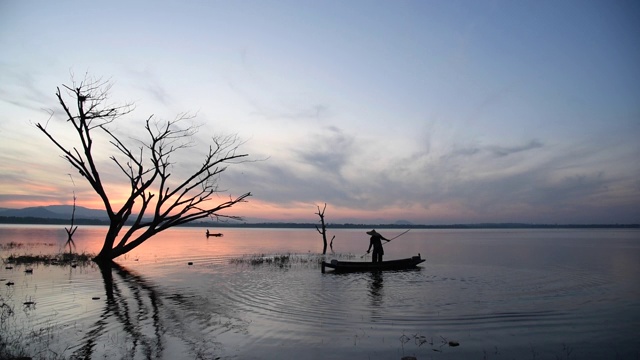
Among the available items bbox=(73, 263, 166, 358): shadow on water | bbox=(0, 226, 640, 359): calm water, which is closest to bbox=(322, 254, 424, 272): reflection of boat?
bbox=(0, 226, 640, 359): calm water

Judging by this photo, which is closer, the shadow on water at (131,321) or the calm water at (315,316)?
the shadow on water at (131,321)

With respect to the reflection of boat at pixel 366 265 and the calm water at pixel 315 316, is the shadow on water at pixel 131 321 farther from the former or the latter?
the reflection of boat at pixel 366 265

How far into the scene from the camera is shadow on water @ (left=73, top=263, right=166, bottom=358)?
9.16m

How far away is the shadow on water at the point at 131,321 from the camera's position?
916cm

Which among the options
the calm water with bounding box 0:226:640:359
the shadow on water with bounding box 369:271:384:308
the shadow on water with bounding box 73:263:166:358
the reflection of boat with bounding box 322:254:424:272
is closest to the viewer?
the shadow on water with bounding box 73:263:166:358

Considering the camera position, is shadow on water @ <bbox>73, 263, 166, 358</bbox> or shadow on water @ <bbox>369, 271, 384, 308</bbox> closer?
shadow on water @ <bbox>73, 263, 166, 358</bbox>

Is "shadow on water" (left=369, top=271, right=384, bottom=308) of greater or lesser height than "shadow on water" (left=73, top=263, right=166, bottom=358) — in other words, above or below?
below

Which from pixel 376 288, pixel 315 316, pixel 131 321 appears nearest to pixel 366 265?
pixel 376 288

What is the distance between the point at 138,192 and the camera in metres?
26.4

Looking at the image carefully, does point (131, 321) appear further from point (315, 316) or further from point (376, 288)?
point (376, 288)

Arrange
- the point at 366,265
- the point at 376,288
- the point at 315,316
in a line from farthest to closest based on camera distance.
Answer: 1. the point at 366,265
2. the point at 376,288
3. the point at 315,316

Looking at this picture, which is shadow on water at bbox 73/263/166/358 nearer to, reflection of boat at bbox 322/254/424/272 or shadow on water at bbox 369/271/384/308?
shadow on water at bbox 369/271/384/308

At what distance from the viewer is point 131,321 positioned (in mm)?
11664

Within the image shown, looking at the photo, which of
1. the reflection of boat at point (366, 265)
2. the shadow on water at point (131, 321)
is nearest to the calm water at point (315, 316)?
the shadow on water at point (131, 321)
